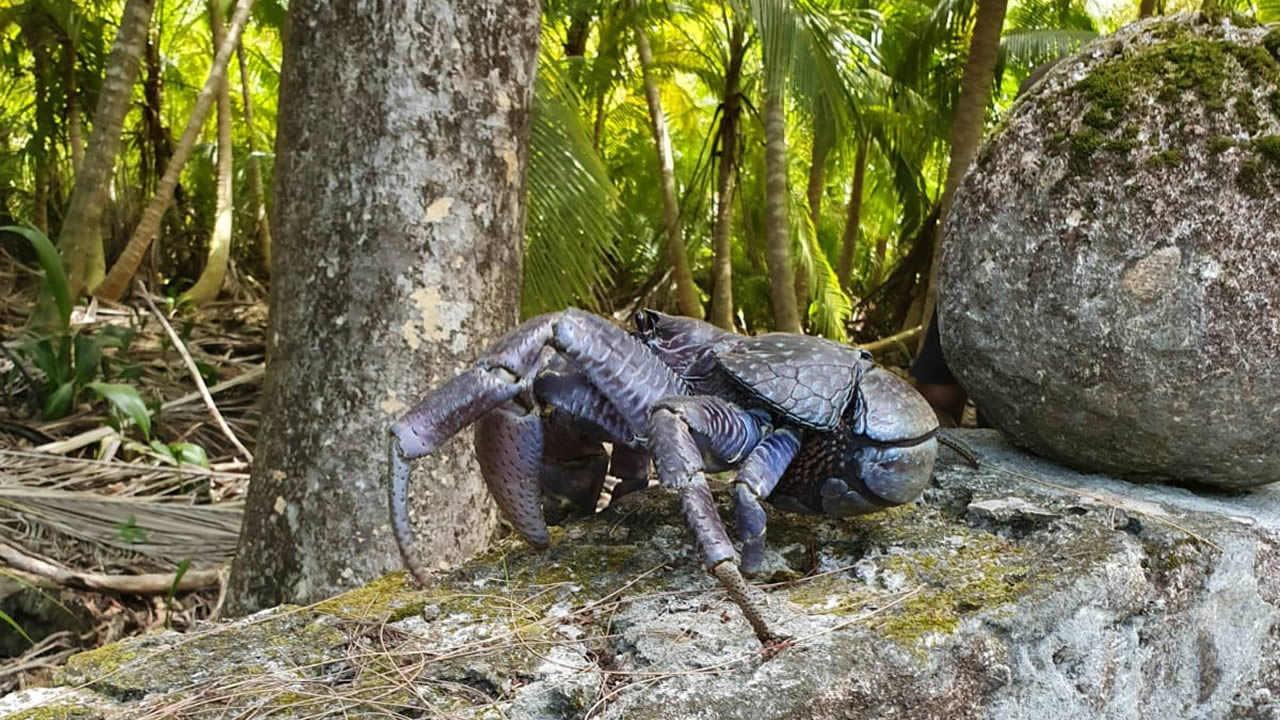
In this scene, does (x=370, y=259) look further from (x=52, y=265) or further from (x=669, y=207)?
(x=669, y=207)

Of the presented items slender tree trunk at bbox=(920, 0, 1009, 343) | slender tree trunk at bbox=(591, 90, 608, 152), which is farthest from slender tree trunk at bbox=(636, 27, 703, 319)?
slender tree trunk at bbox=(920, 0, 1009, 343)

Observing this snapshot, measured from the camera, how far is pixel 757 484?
1.49 metres

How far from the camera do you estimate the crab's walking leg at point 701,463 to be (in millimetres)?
1319

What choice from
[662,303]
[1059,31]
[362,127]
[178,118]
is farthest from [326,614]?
[178,118]

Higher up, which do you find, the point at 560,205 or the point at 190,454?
the point at 560,205

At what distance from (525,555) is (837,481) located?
60 cm

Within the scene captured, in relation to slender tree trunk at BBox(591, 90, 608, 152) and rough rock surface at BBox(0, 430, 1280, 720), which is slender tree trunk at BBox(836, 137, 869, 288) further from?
rough rock surface at BBox(0, 430, 1280, 720)

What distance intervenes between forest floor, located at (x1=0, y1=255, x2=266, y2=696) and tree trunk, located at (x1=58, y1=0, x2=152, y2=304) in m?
0.44

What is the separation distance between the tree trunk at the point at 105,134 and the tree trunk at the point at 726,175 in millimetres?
3992

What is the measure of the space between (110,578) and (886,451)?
2.68m

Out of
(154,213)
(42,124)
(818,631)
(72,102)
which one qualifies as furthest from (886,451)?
(42,124)

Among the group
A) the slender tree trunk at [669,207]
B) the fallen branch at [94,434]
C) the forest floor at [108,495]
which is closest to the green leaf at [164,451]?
the forest floor at [108,495]

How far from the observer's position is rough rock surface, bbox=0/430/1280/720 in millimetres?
1302

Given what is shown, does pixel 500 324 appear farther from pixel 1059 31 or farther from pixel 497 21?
pixel 1059 31
